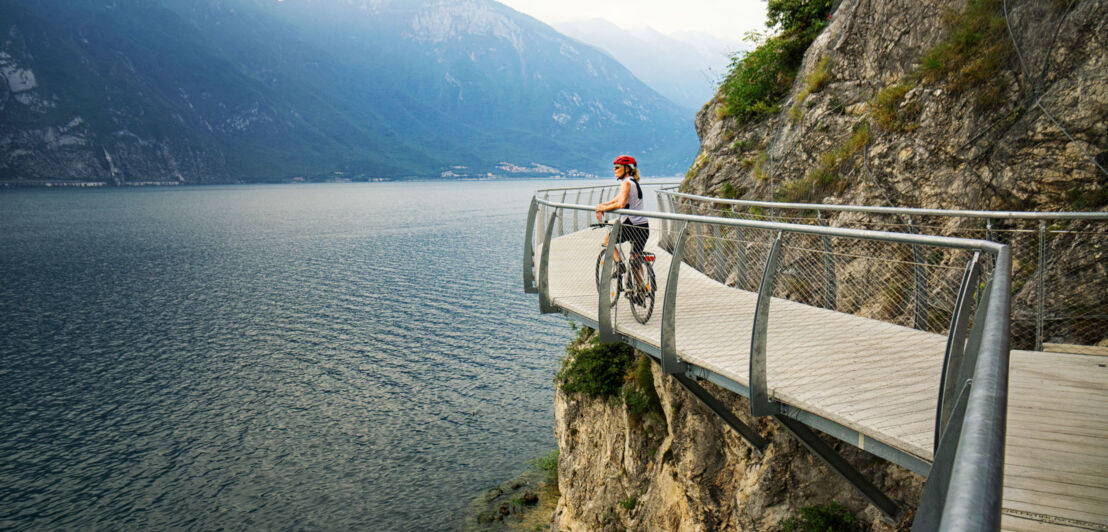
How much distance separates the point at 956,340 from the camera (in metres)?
3.67

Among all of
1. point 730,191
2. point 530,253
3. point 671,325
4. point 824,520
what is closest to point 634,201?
point 671,325

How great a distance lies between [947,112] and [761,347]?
26.7 feet

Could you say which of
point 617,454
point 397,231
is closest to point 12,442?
point 617,454

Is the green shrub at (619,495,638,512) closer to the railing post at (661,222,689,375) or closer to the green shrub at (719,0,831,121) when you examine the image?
the railing post at (661,222,689,375)

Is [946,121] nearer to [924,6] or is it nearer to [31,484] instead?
[924,6]

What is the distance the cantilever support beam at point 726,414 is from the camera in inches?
300

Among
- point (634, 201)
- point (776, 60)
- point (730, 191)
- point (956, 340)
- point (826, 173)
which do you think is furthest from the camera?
point (776, 60)

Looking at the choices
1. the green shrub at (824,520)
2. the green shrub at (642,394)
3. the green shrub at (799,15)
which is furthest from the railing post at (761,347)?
the green shrub at (799,15)

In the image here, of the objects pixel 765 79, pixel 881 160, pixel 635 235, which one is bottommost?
pixel 635 235

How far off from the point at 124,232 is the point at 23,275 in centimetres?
2940

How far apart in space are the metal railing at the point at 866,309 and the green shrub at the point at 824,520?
2077 millimetres

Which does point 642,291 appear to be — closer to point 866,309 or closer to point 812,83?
point 866,309

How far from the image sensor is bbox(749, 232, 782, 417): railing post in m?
A: 5.17

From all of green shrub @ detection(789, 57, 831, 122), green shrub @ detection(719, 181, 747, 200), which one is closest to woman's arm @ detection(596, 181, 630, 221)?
green shrub @ detection(789, 57, 831, 122)
